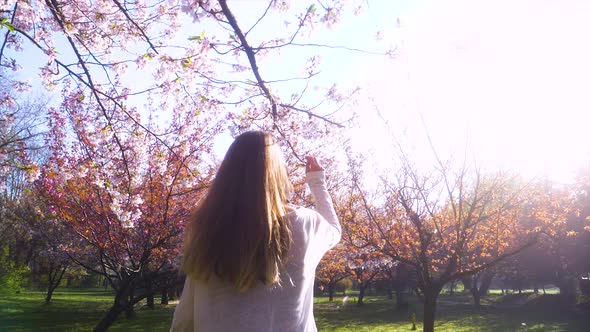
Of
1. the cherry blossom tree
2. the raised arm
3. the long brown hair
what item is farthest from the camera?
the cherry blossom tree

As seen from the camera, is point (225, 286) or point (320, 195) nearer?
point (225, 286)

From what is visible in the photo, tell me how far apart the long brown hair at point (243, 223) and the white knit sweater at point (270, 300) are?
1.8 inches

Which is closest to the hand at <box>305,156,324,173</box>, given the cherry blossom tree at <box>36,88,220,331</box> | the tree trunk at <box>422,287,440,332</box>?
the cherry blossom tree at <box>36,88,220,331</box>

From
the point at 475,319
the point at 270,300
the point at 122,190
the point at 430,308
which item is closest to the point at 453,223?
the point at 430,308

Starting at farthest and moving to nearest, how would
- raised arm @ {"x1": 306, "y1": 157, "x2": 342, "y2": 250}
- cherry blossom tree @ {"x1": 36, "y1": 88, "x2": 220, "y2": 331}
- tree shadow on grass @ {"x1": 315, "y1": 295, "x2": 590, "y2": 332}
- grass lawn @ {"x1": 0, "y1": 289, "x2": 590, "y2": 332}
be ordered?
tree shadow on grass @ {"x1": 315, "y1": 295, "x2": 590, "y2": 332}
grass lawn @ {"x1": 0, "y1": 289, "x2": 590, "y2": 332}
cherry blossom tree @ {"x1": 36, "y1": 88, "x2": 220, "y2": 331}
raised arm @ {"x1": 306, "y1": 157, "x2": 342, "y2": 250}

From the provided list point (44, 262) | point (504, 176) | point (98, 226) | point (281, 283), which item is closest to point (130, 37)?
point (281, 283)

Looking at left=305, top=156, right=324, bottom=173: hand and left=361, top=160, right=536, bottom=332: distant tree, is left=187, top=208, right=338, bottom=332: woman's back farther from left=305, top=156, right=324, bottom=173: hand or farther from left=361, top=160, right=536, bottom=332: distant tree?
left=361, top=160, right=536, bottom=332: distant tree

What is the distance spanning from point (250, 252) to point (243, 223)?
4.2 inches

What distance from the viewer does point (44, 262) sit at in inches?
1055

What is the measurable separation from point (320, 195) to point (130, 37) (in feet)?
11.7

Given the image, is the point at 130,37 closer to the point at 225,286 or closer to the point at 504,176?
the point at 225,286

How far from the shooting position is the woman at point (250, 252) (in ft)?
4.70

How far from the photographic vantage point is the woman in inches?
56.4

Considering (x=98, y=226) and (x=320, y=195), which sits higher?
(x=98, y=226)
